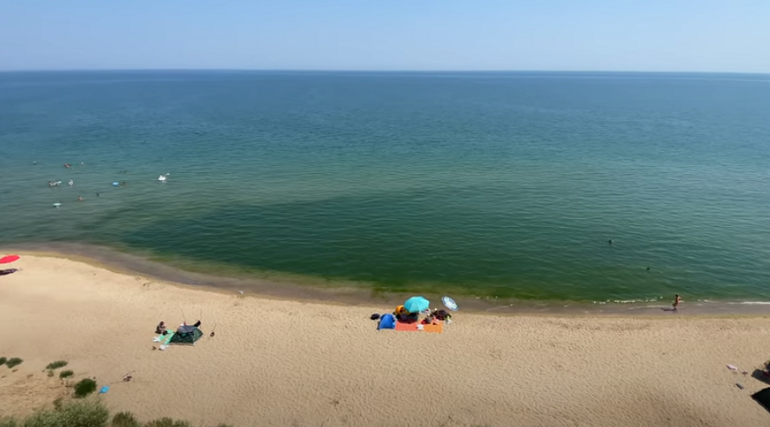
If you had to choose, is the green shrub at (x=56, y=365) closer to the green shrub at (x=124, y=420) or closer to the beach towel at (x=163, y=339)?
the beach towel at (x=163, y=339)

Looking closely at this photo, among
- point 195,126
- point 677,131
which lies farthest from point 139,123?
point 677,131

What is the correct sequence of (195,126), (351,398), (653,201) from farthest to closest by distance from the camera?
(195,126) < (653,201) < (351,398)

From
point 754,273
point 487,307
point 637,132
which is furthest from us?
point 637,132

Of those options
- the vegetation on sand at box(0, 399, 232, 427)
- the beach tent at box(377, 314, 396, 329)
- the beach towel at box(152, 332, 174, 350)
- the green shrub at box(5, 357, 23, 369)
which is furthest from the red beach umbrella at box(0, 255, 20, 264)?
the beach tent at box(377, 314, 396, 329)

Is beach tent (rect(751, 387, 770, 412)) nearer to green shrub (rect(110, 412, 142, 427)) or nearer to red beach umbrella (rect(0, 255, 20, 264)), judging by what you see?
green shrub (rect(110, 412, 142, 427))

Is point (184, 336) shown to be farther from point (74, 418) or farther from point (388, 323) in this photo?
point (388, 323)

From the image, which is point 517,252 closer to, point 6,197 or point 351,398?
point 351,398

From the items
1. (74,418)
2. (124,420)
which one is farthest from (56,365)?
(74,418)
